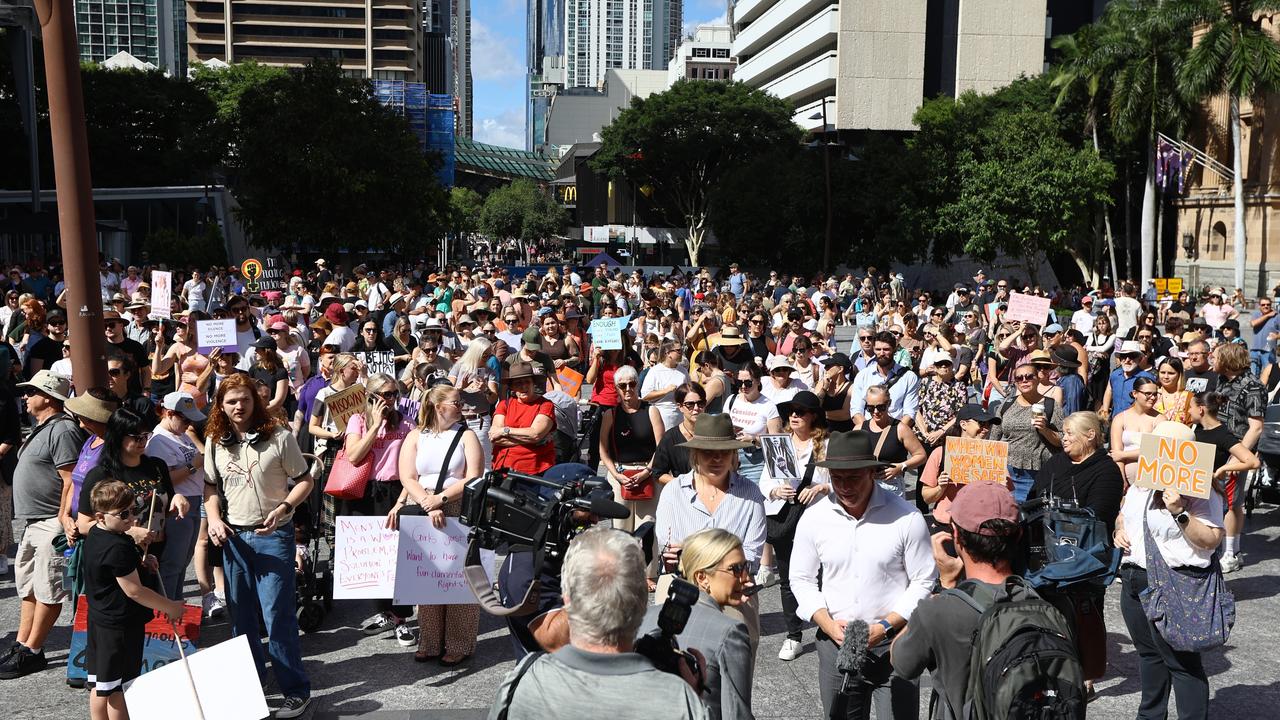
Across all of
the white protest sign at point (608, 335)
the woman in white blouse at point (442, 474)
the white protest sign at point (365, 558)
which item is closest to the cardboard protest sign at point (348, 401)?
the woman in white blouse at point (442, 474)

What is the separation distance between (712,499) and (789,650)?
6.22ft

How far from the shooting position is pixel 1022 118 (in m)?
46.8

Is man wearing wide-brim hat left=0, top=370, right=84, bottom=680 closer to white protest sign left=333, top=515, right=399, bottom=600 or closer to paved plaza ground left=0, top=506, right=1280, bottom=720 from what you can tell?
paved plaza ground left=0, top=506, right=1280, bottom=720

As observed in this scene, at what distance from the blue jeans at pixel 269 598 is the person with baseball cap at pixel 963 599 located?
342 centimetres

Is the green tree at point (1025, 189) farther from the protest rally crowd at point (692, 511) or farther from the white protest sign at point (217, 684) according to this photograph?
the white protest sign at point (217, 684)

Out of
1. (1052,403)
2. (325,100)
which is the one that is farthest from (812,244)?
(1052,403)

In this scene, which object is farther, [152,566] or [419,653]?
[419,653]

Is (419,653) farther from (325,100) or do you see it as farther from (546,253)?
(546,253)

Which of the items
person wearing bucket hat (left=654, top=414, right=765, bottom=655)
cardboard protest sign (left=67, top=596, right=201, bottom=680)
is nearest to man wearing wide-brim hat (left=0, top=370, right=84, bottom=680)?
cardboard protest sign (left=67, top=596, right=201, bottom=680)

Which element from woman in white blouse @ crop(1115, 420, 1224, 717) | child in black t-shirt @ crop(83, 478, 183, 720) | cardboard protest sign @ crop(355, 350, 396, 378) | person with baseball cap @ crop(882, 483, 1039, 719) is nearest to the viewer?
person with baseball cap @ crop(882, 483, 1039, 719)

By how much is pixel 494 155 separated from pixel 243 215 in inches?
4898

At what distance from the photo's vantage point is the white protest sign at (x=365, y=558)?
21.9ft

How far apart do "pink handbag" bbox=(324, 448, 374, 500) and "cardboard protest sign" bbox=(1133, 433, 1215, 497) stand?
15.0 feet

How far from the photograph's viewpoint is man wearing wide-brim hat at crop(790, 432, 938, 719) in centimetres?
492
